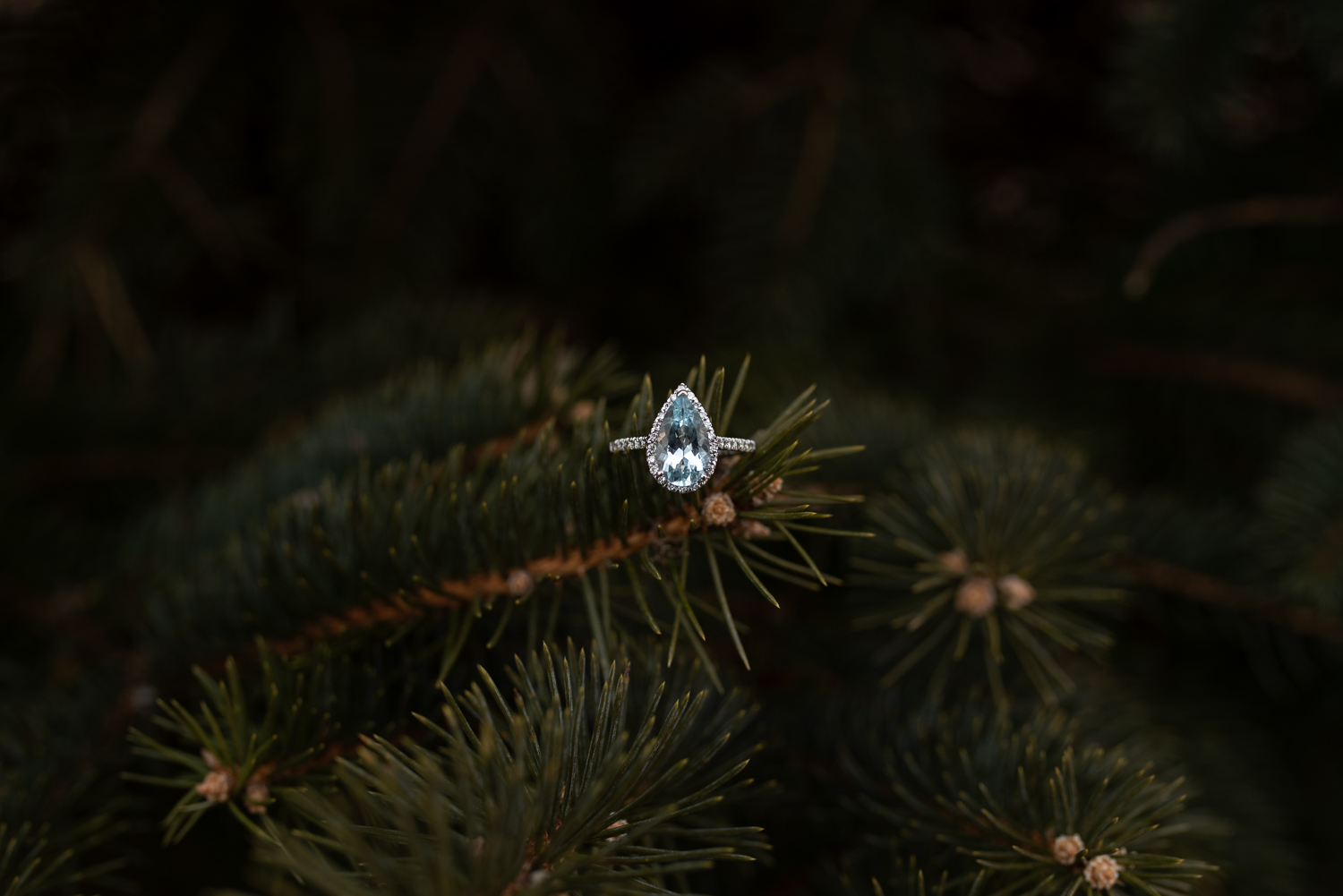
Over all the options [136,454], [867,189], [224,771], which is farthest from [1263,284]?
→ [136,454]

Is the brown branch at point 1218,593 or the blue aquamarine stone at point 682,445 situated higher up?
the brown branch at point 1218,593

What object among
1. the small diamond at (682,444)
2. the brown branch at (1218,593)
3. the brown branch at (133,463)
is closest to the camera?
the small diamond at (682,444)

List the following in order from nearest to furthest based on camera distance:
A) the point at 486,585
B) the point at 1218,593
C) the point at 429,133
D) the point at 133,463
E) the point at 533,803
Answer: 1. the point at 533,803
2. the point at 486,585
3. the point at 1218,593
4. the point at 133,463
5. the point at 429,133

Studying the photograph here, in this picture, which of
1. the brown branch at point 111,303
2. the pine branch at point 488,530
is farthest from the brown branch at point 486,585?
the brown branch at point 111,303

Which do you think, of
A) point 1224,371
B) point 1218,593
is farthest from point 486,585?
point 1224,371

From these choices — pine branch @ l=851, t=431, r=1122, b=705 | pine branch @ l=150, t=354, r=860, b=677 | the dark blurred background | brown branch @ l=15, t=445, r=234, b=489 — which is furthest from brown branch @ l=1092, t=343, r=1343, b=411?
brown branch @ l=15, t=445, r=234, b=489

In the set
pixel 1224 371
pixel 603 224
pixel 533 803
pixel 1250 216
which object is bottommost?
pixel 533 803

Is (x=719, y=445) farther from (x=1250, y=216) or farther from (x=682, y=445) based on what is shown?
(x=1250, y=216)

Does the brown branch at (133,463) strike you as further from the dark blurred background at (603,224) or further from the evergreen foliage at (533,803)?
the evergreen foliage at (533,803)
